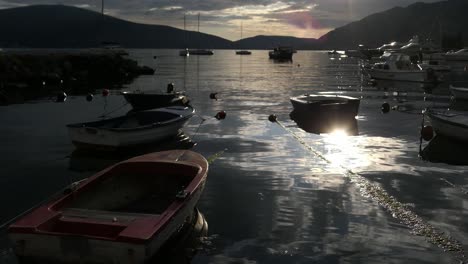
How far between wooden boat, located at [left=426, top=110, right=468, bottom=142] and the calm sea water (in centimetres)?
125

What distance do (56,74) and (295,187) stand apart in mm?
50464

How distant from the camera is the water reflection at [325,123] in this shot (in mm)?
25844

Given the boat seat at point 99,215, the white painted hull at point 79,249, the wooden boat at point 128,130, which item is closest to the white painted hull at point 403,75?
the wooden boat at point 128,130

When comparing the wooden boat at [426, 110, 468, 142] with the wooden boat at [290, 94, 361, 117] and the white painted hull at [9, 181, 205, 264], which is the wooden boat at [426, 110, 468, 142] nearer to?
the wooden boat at [290, 94, 361, 117]

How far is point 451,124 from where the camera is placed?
21188 millimetres

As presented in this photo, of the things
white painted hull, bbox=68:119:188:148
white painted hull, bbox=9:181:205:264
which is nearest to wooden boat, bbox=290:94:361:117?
white painted hull, bbox=68:119:188:148

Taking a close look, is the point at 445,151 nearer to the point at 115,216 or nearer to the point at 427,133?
the point at 427,133

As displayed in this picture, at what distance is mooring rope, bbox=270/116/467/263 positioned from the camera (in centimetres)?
1015

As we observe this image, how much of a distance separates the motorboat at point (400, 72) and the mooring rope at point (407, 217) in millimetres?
46776

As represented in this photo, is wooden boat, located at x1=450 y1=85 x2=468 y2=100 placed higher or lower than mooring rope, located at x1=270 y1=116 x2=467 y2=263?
higher

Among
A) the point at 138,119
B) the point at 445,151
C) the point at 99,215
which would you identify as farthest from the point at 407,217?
the point at 138,119

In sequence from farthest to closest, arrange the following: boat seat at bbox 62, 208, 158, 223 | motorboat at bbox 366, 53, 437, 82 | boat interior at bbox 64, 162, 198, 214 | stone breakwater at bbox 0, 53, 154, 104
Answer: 1. motorboat at bbox 366, 53, 437, 82
2. stone breakwater at bbox 0, 53, 154, 104
3. boat interior at bbox 64, 162, 198, 214
4. boat seat at bbox 62, 208, 158, 223

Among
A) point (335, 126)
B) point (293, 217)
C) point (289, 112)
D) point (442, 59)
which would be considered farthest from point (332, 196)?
point (442, 59)

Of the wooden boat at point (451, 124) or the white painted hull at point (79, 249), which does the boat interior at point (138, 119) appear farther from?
the wooden boat at point (451, 124)
